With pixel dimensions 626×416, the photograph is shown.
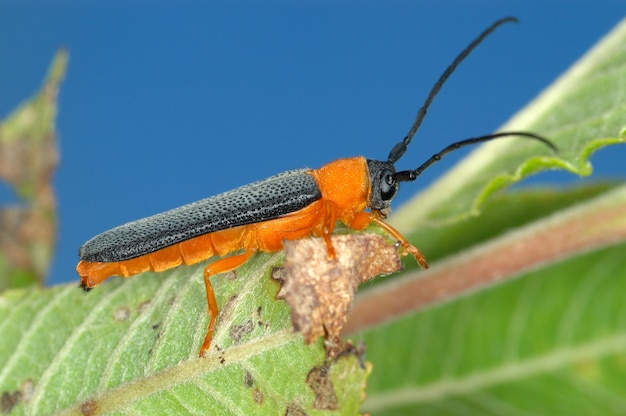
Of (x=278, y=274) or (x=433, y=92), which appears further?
(x=433, y=92)

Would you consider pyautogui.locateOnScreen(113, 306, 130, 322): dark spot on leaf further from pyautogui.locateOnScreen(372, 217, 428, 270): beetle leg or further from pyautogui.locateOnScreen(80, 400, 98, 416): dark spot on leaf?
pyautogui.locateOnScreen(372, 217, 428, 270): beetle leg

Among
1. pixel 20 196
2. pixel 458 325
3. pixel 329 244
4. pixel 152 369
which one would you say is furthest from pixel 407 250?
pixel 20 196

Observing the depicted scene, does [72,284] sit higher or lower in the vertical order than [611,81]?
lower

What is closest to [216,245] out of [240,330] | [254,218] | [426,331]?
[254,218]

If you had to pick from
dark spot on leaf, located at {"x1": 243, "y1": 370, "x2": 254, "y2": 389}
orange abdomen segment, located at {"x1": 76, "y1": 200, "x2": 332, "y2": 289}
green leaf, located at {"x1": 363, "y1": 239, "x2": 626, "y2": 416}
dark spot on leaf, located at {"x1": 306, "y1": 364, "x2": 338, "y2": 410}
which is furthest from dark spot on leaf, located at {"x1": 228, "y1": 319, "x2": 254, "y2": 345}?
green leaf, located at {"x1": 363, "y1": 239, "x2": 626, "y2": 416}

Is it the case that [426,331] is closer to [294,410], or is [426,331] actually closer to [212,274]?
[212,274]

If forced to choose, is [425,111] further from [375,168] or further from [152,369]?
[152,369]
